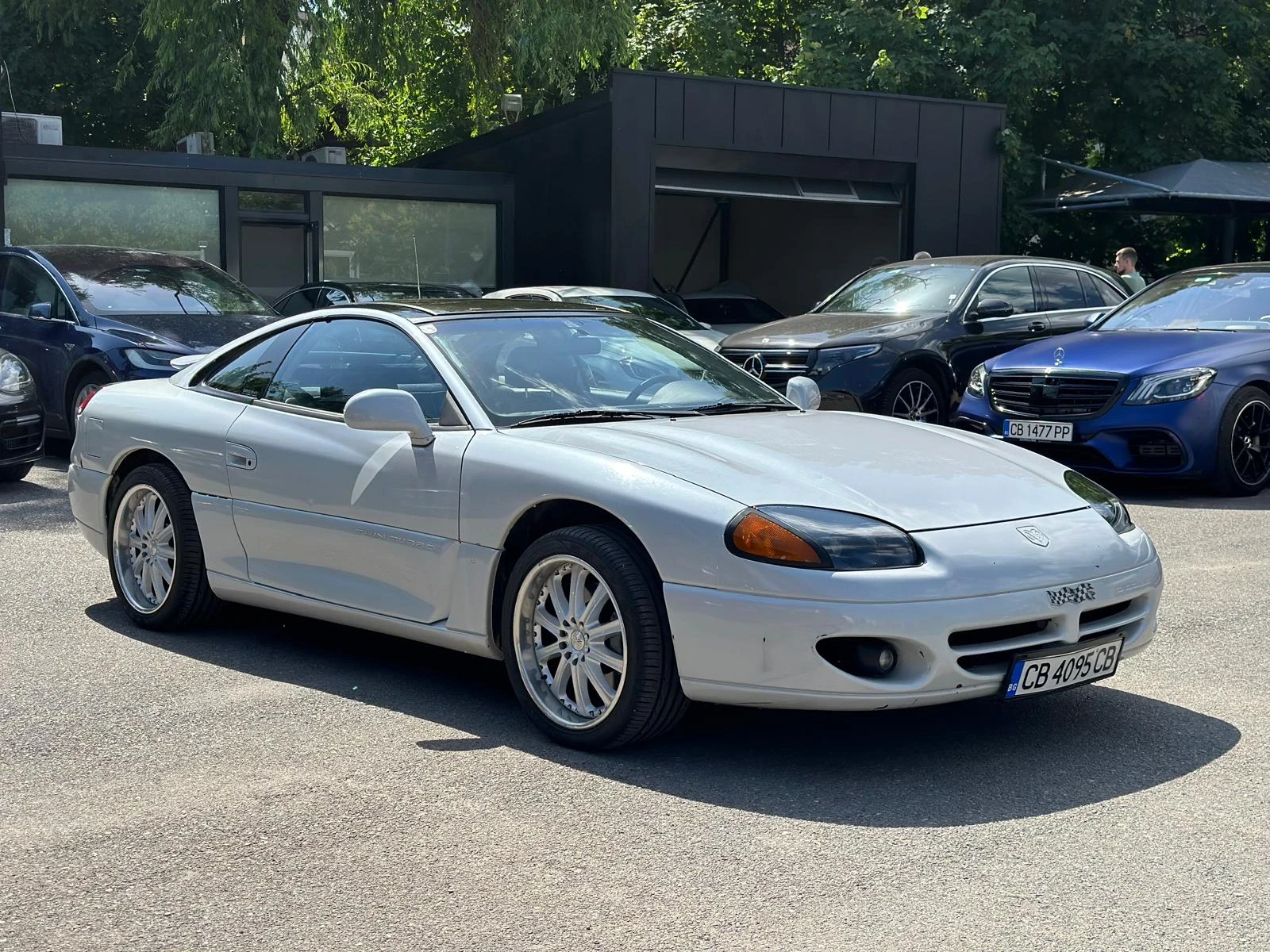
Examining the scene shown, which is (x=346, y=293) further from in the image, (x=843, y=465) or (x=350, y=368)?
(x=843, y=465)

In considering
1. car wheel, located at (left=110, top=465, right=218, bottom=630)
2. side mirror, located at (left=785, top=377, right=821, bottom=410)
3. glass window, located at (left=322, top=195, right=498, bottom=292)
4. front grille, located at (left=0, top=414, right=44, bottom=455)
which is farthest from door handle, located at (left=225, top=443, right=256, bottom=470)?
glass window, located at (left=322, top=195, right=498, bottom=292)

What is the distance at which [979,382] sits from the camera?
Result: 38.2 ft

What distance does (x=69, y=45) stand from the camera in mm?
29156

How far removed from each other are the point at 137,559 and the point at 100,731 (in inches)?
64.2

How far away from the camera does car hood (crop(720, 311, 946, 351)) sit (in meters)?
12.7

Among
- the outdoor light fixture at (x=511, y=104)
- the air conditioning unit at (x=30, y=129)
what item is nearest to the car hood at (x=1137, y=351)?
the air conditioning unit at (x=30, y=129)

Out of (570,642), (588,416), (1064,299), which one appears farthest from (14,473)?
(1064,299)

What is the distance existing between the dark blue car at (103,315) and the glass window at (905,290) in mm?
5118

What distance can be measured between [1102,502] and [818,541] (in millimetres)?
1310

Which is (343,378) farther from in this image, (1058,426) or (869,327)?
(869,327)

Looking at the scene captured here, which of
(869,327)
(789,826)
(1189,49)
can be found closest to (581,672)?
(789,826)

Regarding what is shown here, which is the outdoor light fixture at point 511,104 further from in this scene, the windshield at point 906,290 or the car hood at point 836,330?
the car hood at point 836,330

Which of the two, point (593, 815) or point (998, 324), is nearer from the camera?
point (593, 815)

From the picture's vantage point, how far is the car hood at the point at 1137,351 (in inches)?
416
